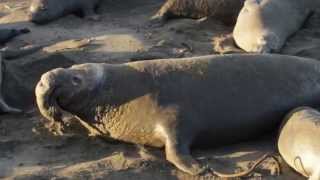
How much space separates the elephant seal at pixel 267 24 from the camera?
7004mm

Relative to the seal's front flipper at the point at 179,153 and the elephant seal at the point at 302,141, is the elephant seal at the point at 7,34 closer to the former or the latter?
the seal's front flipper at the point at 179,153

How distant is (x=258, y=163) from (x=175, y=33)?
3.27 m

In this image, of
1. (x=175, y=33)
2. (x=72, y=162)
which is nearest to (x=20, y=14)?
(x=175, y=33)

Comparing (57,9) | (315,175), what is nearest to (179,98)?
(315,175)

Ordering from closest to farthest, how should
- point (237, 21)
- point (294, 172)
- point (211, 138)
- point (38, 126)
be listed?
point (294, 172)
point (211, 138)
point (38, 126)
point (237, 21)

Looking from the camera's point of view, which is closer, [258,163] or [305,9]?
[258,163]

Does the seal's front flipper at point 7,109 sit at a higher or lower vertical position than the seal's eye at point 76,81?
lower

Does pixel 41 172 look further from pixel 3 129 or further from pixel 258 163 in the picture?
pixel 258 163

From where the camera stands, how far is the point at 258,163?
4781 millimetres

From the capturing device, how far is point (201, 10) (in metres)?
8.50

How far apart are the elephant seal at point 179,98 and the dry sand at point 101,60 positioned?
0.12 m

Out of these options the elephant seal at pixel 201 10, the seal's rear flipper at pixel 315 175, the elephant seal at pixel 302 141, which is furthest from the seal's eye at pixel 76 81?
the elephant seal at pixel 201 10

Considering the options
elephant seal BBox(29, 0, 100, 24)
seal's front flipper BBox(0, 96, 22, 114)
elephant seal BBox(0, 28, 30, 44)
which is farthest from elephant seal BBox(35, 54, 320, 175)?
elephant seal BBox(29, 0, 100, 24)

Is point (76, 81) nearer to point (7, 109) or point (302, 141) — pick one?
point (7, 109)
